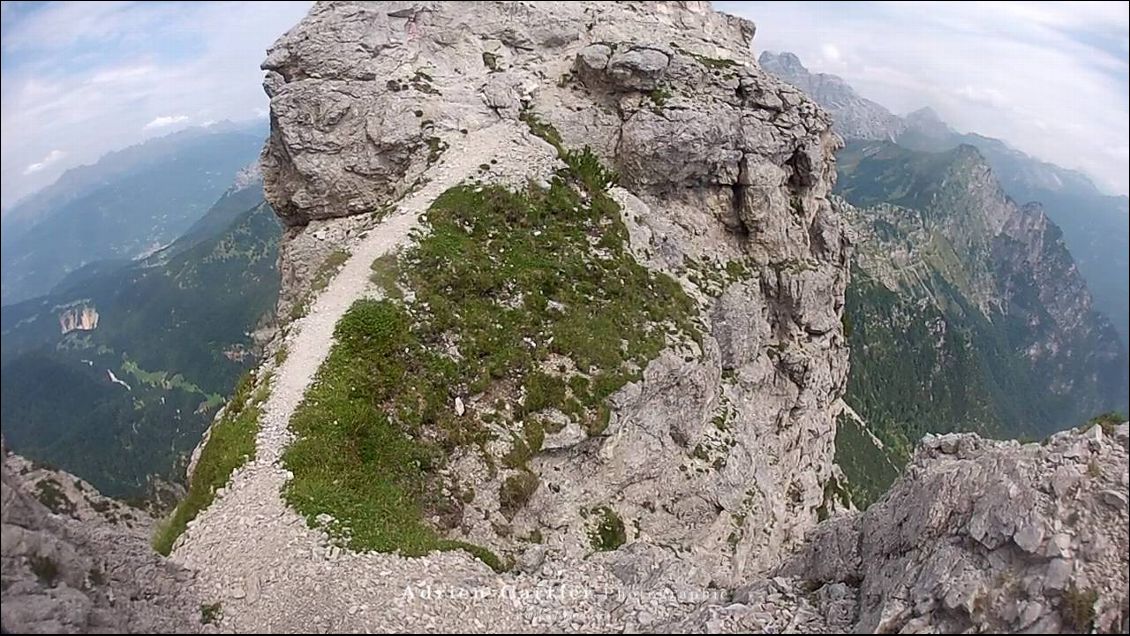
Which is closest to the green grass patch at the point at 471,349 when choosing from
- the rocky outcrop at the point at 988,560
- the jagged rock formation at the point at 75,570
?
the jagged rock formation at the point at 75,570

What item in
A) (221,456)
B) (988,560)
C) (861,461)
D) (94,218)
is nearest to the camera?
(988,560)

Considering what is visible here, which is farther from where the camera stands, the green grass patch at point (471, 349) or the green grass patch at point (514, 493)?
the green grass patch at point (514, 493)

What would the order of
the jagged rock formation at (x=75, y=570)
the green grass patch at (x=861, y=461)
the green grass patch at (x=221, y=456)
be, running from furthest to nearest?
the green grass patch at (x=861, y=461)
the green grass patch at (x=221, y=456)
the jagged rock formation at (x=75, y=570)

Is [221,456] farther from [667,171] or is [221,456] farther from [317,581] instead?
[667,171]

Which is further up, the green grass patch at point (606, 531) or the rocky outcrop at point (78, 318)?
the rocky outcrop at point (78, 318)

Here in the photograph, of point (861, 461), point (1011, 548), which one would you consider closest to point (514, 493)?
point (1011, 548)

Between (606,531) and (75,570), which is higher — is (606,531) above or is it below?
below

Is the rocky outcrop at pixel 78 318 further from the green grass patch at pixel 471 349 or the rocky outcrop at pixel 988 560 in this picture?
the rocky outcrop at pixel 988 560
